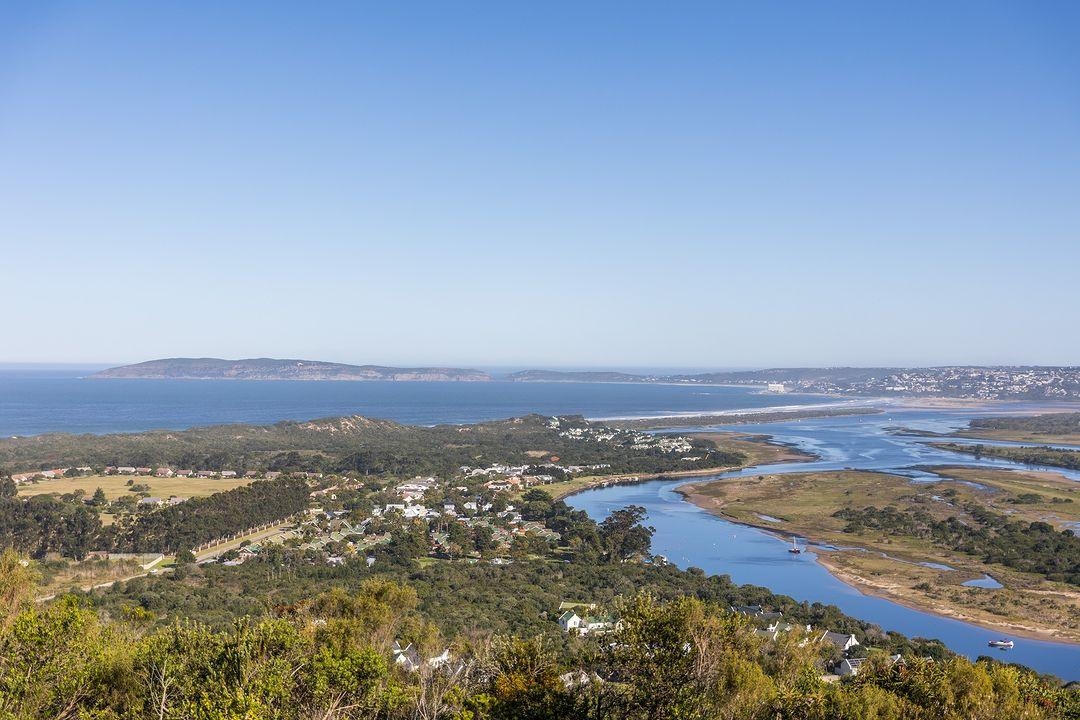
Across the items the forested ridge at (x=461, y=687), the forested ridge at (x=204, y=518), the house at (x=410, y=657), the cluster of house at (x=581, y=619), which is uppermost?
the forested ridge at (x=461, y=687)

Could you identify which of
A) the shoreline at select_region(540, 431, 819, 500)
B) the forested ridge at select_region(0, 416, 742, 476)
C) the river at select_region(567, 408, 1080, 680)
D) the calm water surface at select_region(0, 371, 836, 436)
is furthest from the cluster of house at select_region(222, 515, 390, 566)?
the calm water surface at select_region(0, 371, 836, 436)

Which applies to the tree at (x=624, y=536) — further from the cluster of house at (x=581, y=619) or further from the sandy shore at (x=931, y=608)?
the cluster of house at (x=581, y=619)

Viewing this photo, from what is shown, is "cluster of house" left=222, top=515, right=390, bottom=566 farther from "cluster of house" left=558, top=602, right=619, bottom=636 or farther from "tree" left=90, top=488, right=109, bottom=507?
"tree" left=90, top=488, right=109, bottom=507

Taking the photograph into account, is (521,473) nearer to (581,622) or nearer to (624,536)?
(624,536)

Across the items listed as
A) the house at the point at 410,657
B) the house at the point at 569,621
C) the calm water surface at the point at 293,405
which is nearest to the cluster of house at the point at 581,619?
the house at the point at 569,621

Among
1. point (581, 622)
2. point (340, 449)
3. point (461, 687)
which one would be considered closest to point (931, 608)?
point (581, 622)

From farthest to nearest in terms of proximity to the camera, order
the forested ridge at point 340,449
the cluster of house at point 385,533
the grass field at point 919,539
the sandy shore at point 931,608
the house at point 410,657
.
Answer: the forested ridge at point 340,449, the cluster of house at point 385,533, the grass field at point 919,539, the sandy shore at point 931,608, the house at point 410,657
